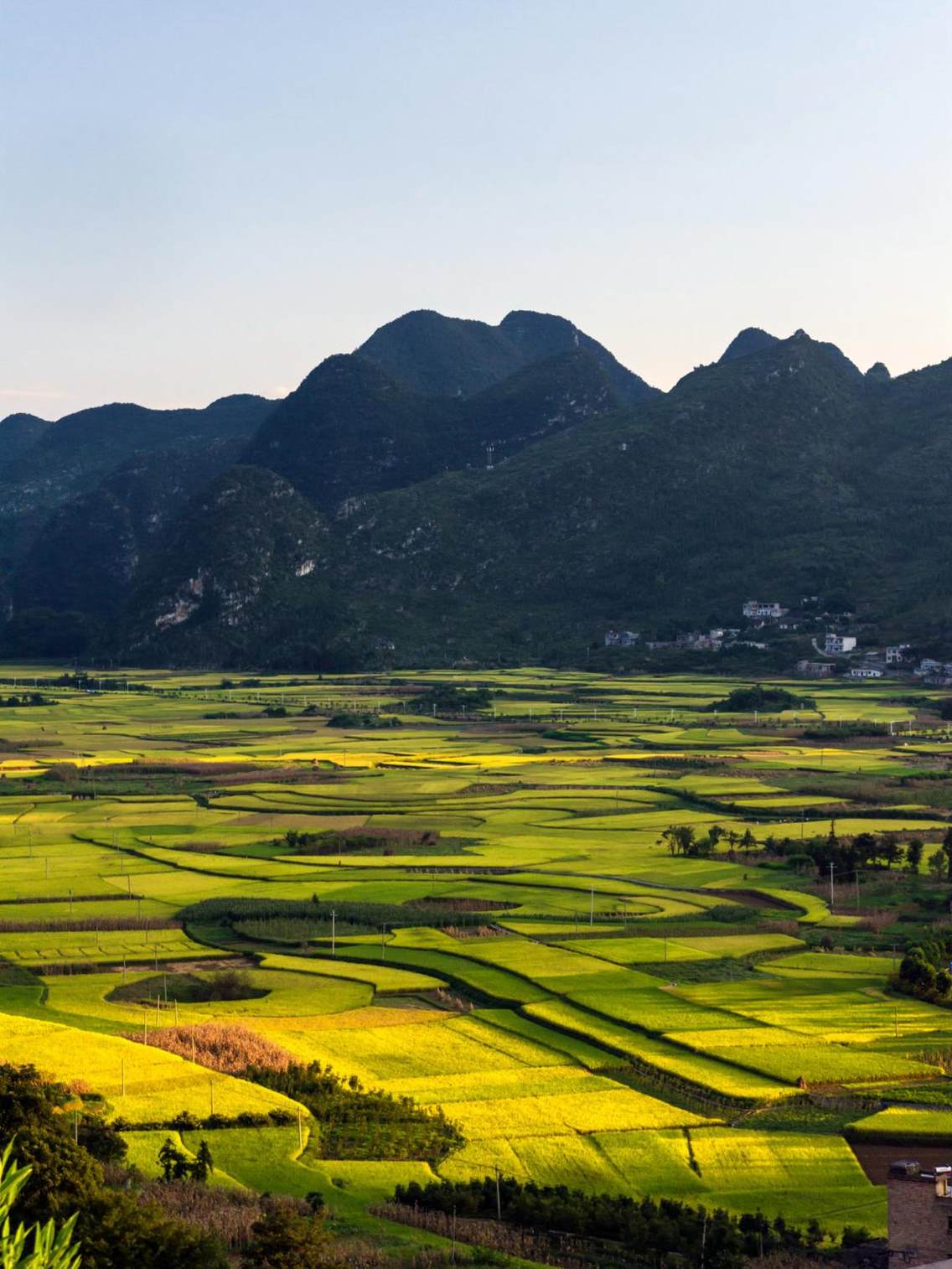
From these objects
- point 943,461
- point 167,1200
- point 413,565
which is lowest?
point 167,1200

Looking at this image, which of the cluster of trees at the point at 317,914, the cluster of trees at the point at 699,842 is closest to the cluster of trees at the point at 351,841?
the cluster of trees at the point at 699,842

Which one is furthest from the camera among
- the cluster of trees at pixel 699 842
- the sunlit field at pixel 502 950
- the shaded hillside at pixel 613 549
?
the shaded hillside at pixel 613 549

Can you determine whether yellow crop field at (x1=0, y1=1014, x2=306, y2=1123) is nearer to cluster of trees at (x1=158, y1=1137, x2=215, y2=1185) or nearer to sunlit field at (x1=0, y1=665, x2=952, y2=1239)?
sunlit field at (x1=0, y1=665, x2=952, y2=1239)

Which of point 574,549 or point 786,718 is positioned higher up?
point 574,549

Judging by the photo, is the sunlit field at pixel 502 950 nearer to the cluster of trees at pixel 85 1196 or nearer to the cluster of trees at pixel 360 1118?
the cluster of trees at pixel 360 1118

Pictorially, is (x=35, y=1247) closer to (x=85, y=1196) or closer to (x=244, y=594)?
(x=85, y=1196)

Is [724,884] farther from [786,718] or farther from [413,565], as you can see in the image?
[413,565]

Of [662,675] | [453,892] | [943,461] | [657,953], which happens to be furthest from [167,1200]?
[943,461]
